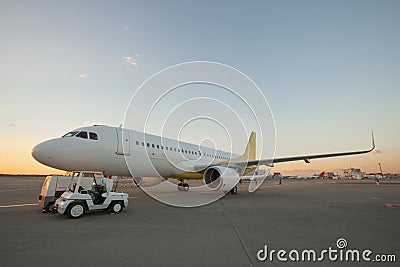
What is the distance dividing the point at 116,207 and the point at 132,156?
4.62 metres

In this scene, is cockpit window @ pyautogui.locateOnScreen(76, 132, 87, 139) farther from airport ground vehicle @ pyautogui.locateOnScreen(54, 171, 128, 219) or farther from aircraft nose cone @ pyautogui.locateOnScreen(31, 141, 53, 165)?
airport ground vehicle @ pyautogui.locateOnScreen(54, 171, 128, 219)

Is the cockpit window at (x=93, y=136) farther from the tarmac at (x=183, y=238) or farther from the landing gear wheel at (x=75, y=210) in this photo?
the landing gear wheel at (x=75, y=210)

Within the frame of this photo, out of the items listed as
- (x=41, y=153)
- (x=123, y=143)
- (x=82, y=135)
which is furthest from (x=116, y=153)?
(x=41, y=153)

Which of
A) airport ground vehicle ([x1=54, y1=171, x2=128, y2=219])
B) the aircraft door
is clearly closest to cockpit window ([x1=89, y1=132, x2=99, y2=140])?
the aircraft door

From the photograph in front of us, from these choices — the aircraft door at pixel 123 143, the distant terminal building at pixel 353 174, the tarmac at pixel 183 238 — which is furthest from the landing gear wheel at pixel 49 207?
the distant terminal building at pixel 353 174

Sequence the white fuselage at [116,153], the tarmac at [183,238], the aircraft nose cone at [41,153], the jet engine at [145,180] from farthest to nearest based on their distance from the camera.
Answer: the jet engine at [145,180] < the white fuselage at [116,153] < the aircraft nose cone at [41,153] < the tarmac at [183,238]

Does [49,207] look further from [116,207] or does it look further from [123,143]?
[123,143]

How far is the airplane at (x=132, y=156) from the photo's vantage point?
9.81m

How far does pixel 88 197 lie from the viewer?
7.25 metres

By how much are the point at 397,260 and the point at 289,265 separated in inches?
69.5

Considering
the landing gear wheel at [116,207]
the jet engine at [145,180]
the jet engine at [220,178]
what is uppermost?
the jet engine at [220,178]

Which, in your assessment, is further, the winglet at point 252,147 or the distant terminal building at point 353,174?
the distant terminal building at point 353,174

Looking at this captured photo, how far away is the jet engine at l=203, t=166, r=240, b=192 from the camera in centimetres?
1309

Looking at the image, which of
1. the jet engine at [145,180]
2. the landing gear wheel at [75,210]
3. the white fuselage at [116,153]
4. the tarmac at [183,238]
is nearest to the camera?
the tarmac at [183,238]
